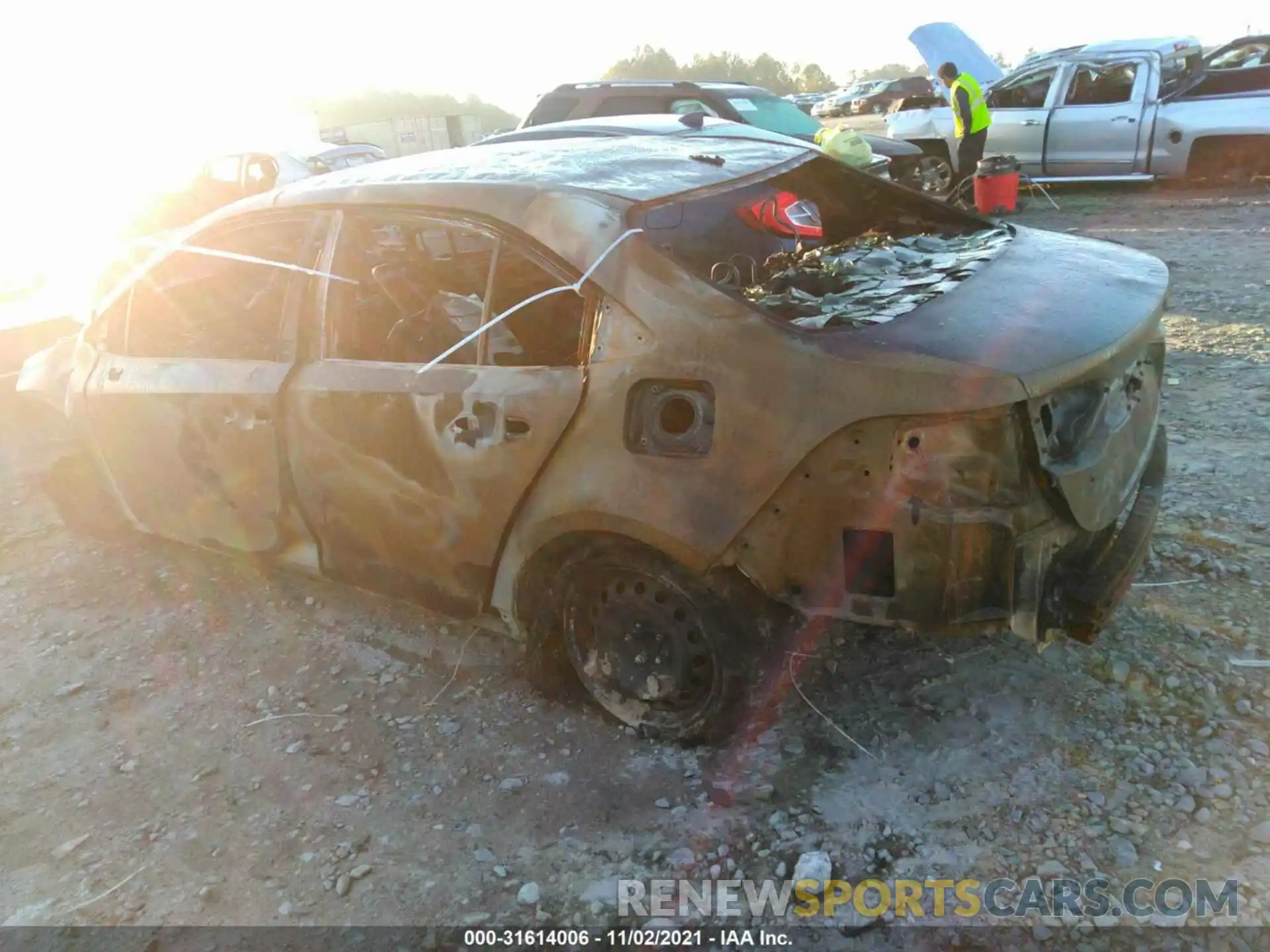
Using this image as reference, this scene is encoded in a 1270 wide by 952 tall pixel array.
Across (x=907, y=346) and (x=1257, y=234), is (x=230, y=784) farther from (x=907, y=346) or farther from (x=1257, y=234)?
(x=1257, y=234)

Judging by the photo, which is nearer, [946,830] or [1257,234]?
[946,830]

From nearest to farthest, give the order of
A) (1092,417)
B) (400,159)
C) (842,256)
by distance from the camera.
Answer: (1092,417), (842,256), (400,159)

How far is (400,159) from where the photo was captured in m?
3.41

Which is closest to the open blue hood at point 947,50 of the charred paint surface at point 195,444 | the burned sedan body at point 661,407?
the burned sedan body at point 661,407

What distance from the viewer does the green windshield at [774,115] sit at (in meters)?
9.09

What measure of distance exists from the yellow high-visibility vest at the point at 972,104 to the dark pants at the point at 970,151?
0.06m

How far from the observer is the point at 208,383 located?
3.16m

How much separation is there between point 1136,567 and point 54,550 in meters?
4.57

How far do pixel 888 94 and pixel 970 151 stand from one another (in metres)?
15.8

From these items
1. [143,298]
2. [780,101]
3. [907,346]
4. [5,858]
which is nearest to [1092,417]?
[907,346]

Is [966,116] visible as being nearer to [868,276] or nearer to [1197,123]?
[1197,123]

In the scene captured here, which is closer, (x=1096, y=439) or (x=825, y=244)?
(x=1096, y=439)

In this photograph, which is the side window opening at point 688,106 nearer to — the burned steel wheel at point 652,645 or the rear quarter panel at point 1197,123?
the rear quarter panel at point 1197,123

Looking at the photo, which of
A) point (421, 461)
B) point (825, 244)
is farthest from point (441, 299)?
point (825, 244)
